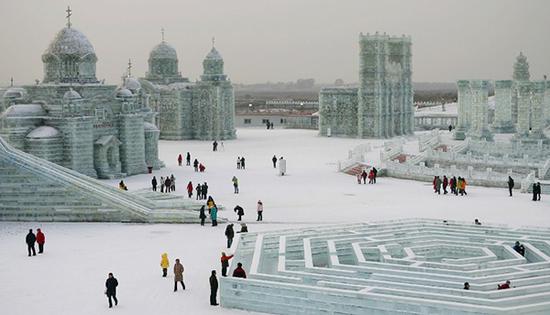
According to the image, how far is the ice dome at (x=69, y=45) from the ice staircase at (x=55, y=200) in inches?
575

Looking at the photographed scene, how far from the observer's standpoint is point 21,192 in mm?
30703

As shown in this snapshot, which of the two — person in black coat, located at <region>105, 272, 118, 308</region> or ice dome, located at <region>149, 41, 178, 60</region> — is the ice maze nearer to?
person in black coat, located at <region>105, 272, 118, 308</region>

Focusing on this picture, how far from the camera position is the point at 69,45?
44906 millimetres

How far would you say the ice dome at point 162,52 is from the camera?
71.8 metres

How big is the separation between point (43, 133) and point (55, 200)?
1121 centimetres

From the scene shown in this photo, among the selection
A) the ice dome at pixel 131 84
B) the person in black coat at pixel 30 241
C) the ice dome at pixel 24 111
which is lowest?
the person in black coat at pixel 30 241

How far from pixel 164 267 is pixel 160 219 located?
8.49m

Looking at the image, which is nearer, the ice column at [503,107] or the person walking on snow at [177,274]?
Answer: the person walking on snow at [177,274]

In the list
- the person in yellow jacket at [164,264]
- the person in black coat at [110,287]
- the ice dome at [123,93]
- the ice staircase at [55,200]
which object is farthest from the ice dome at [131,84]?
the person in black coat at [110,287]

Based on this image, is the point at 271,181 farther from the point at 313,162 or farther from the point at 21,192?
the point at 21,192

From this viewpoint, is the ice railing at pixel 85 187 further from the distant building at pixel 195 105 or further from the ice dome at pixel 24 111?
the distant building at pixel 195 105

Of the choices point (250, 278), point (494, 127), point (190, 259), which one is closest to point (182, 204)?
point (190, 259)

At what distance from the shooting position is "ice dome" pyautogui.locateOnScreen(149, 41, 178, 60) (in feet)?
235

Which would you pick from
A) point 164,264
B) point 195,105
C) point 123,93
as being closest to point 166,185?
point 123,93
